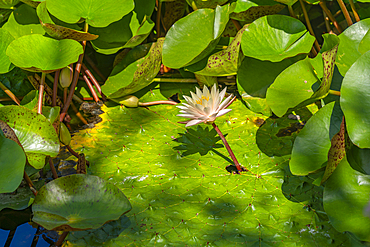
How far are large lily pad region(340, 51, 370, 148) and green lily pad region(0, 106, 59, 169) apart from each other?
1057 mm

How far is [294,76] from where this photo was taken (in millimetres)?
1234

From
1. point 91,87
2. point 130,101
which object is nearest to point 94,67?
point 91,87

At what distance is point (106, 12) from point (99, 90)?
47 centimetres

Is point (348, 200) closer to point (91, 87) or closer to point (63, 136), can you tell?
point (63, 136)

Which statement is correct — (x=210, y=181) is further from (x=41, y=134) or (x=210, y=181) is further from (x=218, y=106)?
(x=41, y=134)

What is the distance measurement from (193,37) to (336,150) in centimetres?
91

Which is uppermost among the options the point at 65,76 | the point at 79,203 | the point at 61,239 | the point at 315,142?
the point at 65,76

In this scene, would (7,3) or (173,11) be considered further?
(173,11)

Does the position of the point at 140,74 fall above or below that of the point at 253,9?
below

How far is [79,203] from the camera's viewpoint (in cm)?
Result: 100

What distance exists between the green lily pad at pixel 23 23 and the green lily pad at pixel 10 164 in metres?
0.88

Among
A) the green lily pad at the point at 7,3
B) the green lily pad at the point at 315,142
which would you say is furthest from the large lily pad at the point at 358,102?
the green lily pad at the point at 7,3

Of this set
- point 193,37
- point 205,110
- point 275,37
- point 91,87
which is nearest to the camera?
point 205,110

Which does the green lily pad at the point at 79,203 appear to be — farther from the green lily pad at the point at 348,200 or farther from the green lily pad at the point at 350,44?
the green lily pad at the point at 350,44
